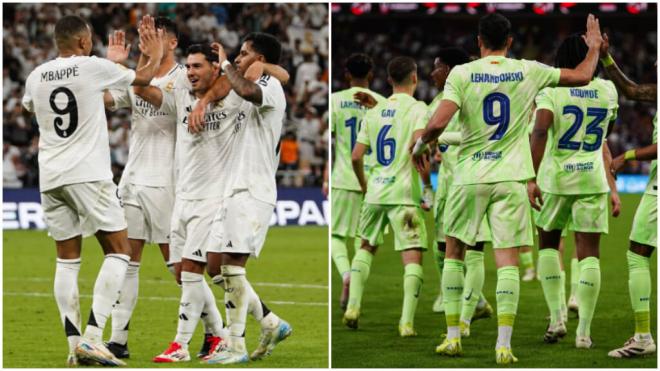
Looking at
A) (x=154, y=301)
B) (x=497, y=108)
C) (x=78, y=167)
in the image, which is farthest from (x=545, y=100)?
(x=154, y=301)

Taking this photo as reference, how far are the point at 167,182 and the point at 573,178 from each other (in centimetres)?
292

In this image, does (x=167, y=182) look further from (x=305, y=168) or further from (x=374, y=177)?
(x=305, y=168)

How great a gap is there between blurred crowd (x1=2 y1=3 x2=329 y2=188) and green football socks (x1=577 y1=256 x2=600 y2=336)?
13.8 metres

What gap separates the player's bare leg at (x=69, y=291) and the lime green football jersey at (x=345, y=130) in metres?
3.51

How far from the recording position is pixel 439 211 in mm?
9656

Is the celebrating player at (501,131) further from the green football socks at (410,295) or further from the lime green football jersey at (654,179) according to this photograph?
the green football socks at (410,295)

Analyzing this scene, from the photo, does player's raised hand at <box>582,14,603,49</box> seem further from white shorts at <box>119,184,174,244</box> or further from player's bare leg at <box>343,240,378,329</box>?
white shorts at <box>119,184,174,244</box>

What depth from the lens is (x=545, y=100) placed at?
26.6 feet

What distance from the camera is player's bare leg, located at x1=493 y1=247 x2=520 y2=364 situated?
23.9 ft

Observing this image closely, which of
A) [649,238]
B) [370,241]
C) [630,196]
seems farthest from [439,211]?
[630,196]

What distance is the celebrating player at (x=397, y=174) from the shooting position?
909 centimetres

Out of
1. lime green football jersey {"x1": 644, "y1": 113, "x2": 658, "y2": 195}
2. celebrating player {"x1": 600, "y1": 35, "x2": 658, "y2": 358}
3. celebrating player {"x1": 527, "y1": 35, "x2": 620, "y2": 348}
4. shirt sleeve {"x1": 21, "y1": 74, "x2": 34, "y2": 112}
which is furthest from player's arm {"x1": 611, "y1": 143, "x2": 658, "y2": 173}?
shirt sleeve {"x1": 21, "y1": 74, "x2": 34, "y2": 112}

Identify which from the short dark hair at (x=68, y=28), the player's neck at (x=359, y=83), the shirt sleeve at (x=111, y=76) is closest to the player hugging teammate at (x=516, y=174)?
the player's neck at (x=359, y=83)

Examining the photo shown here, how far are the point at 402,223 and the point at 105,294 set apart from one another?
8.92ft
